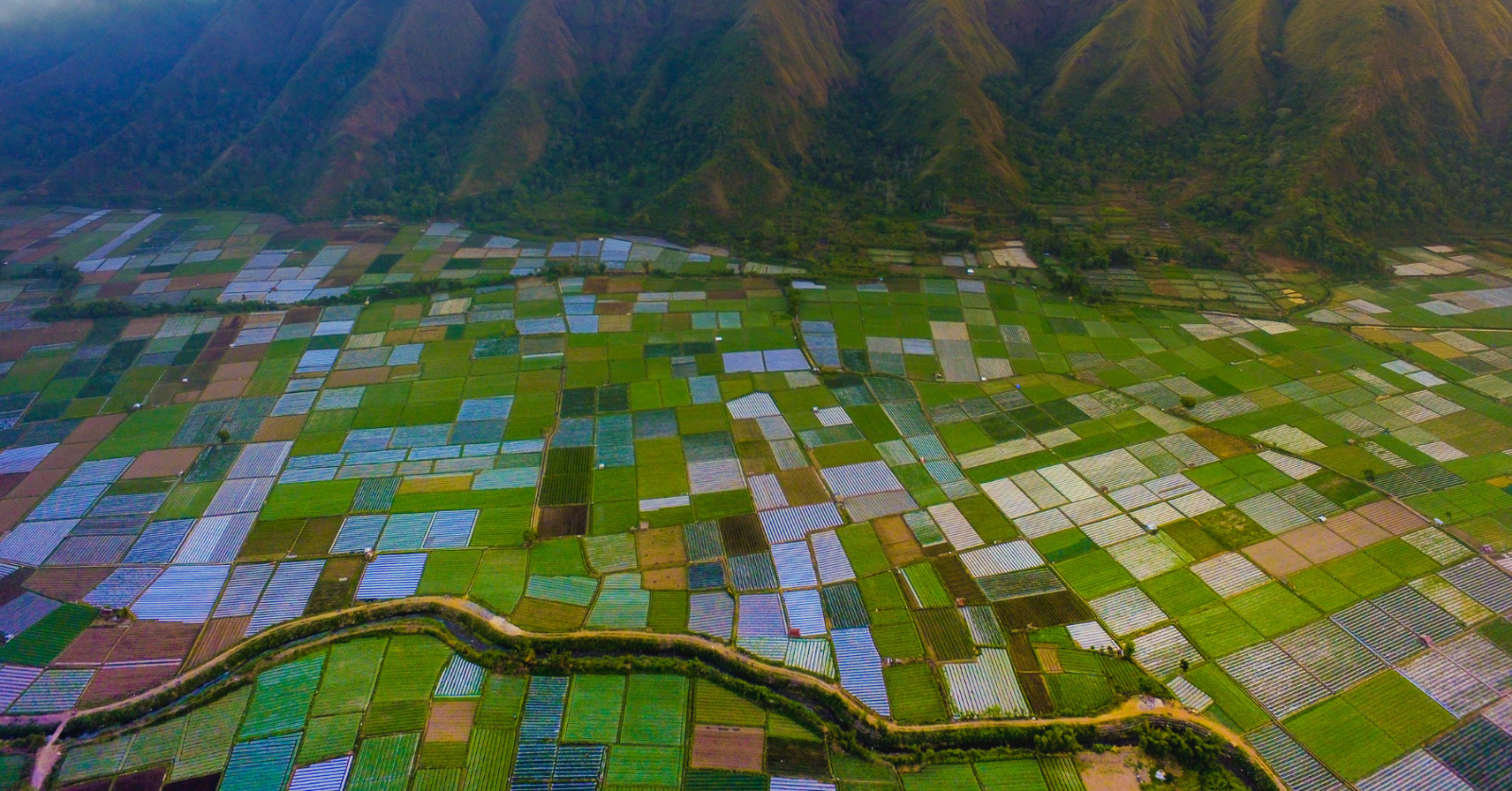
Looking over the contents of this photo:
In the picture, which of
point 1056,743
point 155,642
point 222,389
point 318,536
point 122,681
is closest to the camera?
point 1056,743

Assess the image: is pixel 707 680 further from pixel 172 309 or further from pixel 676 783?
pixel 172 309

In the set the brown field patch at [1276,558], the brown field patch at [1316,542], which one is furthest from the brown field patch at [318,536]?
the brown field patch at [1316,542]

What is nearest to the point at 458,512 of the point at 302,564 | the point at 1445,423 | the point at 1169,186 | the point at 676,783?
the point at 302,564

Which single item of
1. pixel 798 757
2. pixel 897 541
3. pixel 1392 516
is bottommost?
pixel 798 757

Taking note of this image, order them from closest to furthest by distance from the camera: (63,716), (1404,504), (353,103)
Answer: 1. (63,716)
2. (1404,504)
3. (353,103)

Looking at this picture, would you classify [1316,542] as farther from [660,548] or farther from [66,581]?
[66,581]

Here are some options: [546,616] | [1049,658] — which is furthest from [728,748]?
[1049,658]

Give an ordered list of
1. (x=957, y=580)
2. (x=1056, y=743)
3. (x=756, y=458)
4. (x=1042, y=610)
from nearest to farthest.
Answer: (x=1056, y=743) < (x=1042, y=610) < (x=957, y=580) < (x=756, y=458)
